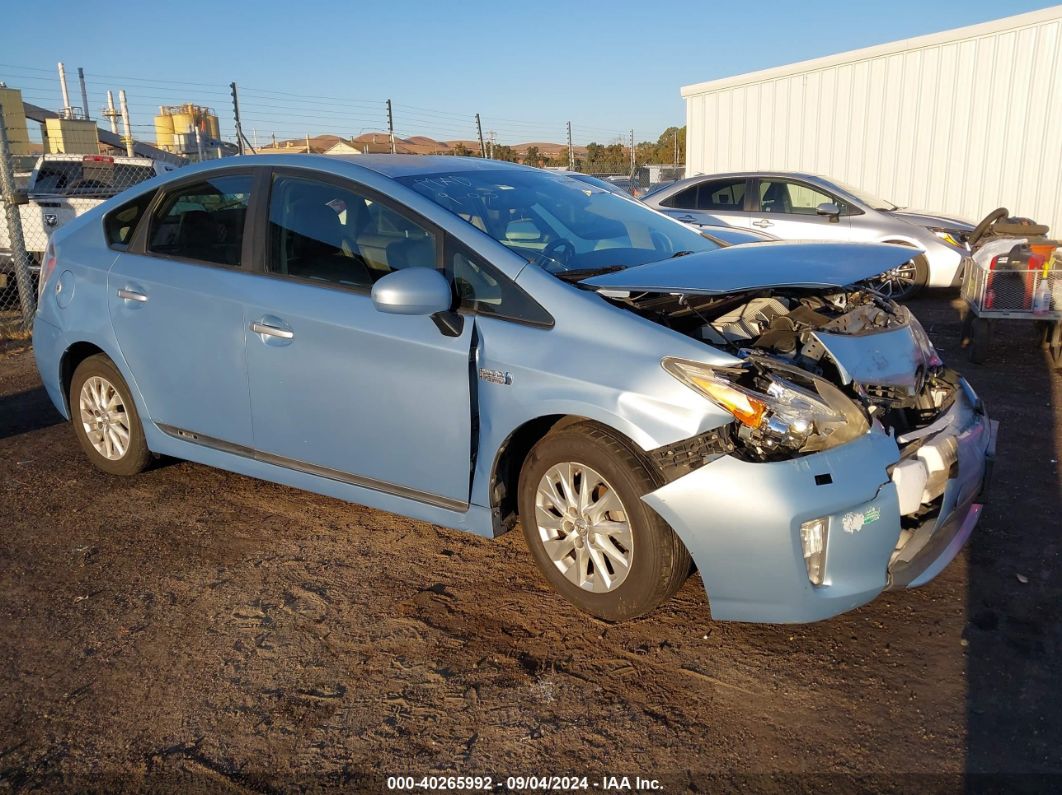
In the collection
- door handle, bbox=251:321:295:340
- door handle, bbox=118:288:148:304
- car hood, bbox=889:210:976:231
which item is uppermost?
door handle, bbox=118:288:148:304

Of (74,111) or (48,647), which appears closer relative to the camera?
(48,647)

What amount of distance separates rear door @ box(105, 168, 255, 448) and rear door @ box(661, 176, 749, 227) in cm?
752

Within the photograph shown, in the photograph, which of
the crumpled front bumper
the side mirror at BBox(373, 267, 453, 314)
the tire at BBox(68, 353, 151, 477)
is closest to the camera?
the crumpled front bumper

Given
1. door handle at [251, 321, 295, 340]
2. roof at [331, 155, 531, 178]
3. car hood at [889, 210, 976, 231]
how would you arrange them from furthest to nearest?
car hood at [889, 210, 976, 231], roof at [331, 155, 531, 178], door handle at [251, 321, 295, 340]

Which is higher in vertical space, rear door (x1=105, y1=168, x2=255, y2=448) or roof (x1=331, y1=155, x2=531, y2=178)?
roof (x1=331, y1=155, x2=531, y2=178)

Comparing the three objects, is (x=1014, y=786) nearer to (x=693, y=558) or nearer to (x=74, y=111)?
(x=693, y=558)

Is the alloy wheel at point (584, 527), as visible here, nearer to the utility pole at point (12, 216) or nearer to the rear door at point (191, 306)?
the rear door at point (191, 306)

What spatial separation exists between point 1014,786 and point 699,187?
9955 millimetres

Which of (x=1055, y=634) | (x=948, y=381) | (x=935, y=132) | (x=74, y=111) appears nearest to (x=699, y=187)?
(x=935, y=132)

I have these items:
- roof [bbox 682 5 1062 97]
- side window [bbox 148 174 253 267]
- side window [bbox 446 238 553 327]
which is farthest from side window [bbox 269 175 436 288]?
roof [bbox 682 5 1062 97]

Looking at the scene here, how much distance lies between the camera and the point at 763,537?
2910mm

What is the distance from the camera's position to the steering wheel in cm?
370

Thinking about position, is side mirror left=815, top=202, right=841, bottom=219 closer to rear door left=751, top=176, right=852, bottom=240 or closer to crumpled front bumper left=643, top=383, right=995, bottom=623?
rear door left=751, top=176, right=852, bottom=240

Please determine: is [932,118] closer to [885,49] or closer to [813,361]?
[885,49]
